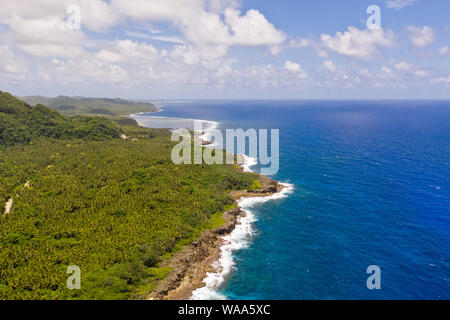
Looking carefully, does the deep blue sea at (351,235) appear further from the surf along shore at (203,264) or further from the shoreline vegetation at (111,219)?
the shoreline vegetation at (111,219)

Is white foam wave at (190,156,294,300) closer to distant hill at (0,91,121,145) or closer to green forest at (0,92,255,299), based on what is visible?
green forest at (0,92,255,299)

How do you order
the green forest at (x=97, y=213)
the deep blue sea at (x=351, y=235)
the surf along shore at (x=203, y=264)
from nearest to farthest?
the green forest at (x=97, y=213) → the surf along shore at (x=203, y=264) → the deep blue sea at (x=351, y=235)

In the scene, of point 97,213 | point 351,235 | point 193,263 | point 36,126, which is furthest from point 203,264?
point 36,126

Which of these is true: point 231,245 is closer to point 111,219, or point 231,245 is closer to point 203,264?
point 203,264

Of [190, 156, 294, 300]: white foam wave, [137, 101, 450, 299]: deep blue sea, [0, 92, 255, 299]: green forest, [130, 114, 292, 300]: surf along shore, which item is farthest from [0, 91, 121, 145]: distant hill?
[130, 114, 292, 300]: surf along shore

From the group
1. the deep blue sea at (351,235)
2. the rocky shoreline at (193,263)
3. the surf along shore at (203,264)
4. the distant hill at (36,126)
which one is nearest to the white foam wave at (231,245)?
the surf along shore at (203,264)

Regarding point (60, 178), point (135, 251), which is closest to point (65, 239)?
point (135, 251)
